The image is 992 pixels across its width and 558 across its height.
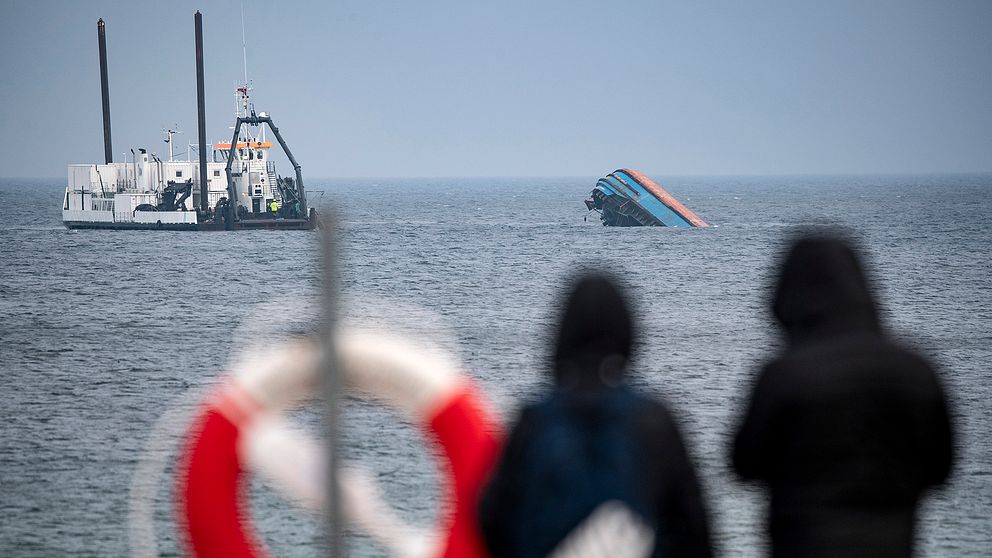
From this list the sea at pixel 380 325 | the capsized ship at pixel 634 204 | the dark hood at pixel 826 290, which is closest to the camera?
the dark hood at pixel 826 290

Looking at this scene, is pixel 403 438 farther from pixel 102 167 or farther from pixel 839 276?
pixel 102 167

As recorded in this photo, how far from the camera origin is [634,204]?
3243 inches

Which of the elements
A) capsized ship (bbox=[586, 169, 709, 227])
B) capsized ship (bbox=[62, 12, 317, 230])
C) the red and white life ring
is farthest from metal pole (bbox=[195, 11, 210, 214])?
the red and white life ring

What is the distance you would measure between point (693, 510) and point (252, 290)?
147ft

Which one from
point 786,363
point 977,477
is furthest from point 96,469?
point 786,363

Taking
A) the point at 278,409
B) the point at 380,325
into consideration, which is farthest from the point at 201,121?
the point at 278,409

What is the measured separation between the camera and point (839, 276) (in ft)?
10.4

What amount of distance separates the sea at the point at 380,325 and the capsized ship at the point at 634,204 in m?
2.77

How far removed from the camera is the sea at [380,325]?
15461 millimetres

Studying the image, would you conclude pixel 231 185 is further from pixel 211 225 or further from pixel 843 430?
pixel 843 430

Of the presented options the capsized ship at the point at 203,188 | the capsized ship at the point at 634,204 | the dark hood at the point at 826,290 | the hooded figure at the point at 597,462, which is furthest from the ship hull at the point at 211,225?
the hooded figure at the point at 597,462

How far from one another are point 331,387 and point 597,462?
0.67 meters

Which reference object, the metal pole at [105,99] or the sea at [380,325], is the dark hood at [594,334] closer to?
the sea at [380,325]

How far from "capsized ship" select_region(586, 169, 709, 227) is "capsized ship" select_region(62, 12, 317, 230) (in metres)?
21.4
